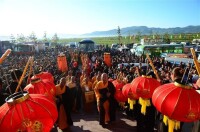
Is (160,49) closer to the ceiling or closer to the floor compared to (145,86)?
closer to the floor

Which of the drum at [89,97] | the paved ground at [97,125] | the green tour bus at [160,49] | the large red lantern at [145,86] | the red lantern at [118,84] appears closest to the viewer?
the large red lantern at [145,86]

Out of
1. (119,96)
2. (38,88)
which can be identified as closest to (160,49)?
(119,96)

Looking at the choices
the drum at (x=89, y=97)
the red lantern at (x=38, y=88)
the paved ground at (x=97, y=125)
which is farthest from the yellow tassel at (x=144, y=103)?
the drum at (x=89, y=97)

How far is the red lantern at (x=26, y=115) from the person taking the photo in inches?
124

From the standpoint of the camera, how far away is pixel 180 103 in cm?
404

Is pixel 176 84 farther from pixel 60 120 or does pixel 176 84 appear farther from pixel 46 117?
pixel 60 120

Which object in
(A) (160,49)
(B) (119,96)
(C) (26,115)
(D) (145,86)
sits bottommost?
(B) (119,96)

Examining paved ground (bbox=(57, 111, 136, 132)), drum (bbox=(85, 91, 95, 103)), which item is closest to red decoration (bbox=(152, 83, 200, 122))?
paved ground (bbox=(57, 111, 136, 132))

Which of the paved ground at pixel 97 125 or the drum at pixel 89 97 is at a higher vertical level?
the drum at pixel 89 97

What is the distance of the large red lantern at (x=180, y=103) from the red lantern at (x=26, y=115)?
77.0 inches

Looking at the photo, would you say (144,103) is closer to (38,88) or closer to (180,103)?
(180,103)

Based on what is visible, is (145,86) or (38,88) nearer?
(38,88)

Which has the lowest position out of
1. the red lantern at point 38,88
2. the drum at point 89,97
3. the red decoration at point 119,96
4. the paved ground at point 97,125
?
the paved ground at point 97,125

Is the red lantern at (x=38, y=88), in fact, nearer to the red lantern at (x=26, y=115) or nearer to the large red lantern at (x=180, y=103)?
the red lantern at (x=26, y=115)
